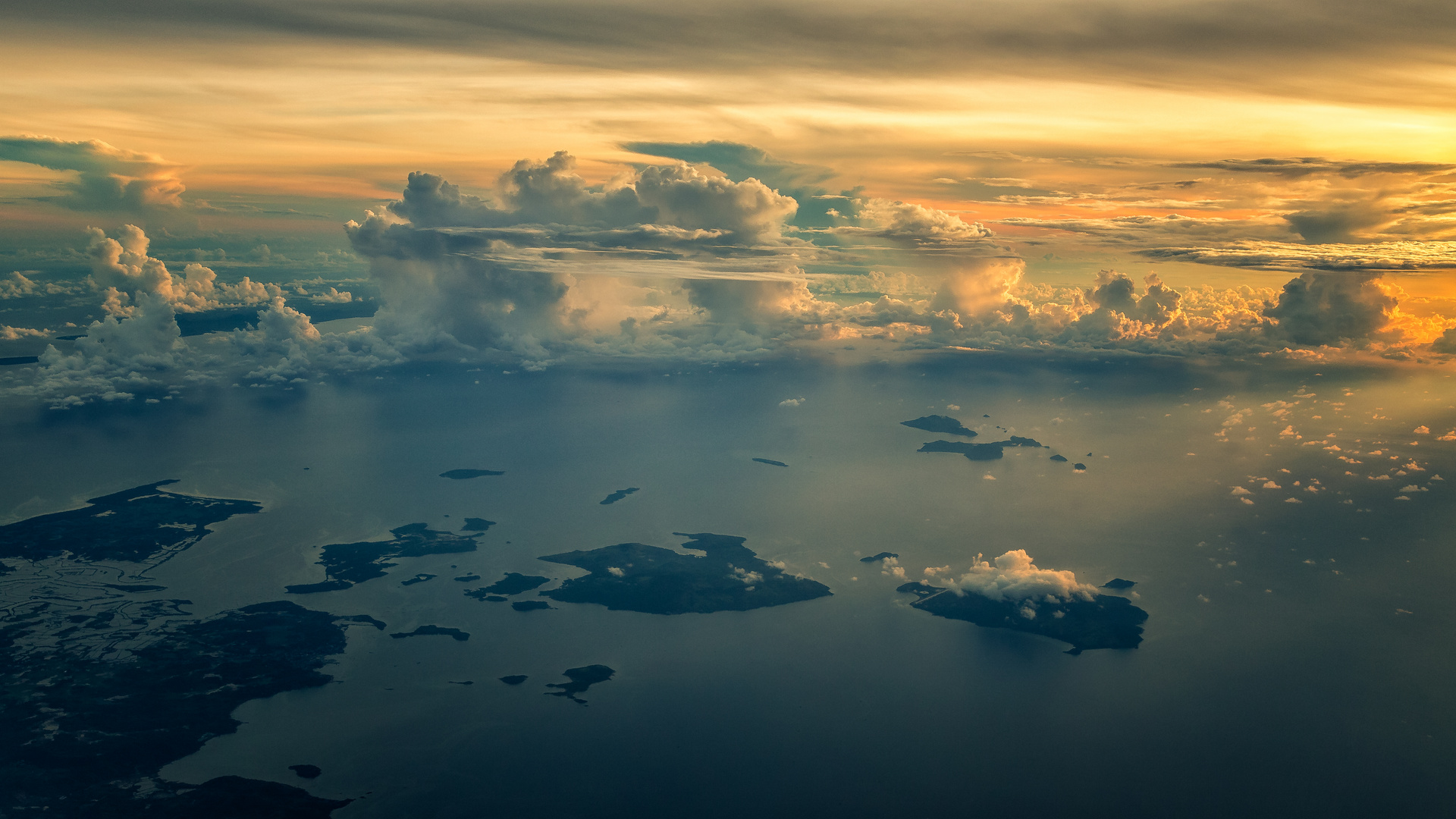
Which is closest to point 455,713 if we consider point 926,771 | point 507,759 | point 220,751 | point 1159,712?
point 507,759

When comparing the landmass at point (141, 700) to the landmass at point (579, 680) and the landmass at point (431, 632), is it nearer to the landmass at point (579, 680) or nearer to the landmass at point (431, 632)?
the landmass at point (431, 632)

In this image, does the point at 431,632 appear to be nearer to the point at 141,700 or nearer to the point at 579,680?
the point at 579,680

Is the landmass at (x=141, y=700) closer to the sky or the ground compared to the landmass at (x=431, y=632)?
closer to the ground

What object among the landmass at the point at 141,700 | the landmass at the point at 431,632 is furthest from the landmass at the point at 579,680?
the landmass at the point at 141,700

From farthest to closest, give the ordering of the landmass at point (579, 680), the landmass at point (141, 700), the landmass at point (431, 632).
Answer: the landmass at point (431, 632), the landmass at point (579, 680), the landmass at point (141, 700)

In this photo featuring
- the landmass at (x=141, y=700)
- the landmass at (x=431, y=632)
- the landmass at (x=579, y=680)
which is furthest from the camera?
the landmass at (x=431, y=632)

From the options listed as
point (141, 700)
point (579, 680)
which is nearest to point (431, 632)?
point (579, 680)

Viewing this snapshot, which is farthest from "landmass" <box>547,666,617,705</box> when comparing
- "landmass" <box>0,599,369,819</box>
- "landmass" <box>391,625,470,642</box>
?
"landmass" <box>0,599,369,819</box>
